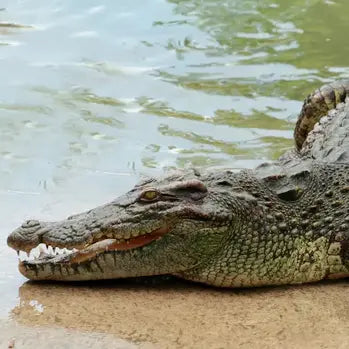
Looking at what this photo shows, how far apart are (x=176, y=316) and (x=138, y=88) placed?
4.67m

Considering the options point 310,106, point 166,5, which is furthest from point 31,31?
point 310,106

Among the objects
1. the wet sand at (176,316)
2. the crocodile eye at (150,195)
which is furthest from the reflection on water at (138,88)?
the crocodile eye at (150,195)

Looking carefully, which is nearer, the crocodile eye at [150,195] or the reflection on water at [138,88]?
the crocodile eye at [150,195]

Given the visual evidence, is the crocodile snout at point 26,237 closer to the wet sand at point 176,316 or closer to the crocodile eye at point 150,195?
the wet sand at point 176,316

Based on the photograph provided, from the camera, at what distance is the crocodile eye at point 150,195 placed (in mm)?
5266

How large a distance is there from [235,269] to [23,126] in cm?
346

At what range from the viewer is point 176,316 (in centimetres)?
494

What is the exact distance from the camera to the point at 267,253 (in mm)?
5395

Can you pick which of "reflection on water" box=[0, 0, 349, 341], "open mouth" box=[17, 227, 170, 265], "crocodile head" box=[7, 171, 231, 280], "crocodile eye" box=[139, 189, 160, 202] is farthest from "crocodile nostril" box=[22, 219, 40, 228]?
"crocodile eye" box=[139, 189, 160, 202]

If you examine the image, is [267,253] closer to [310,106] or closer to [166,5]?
[310,106]

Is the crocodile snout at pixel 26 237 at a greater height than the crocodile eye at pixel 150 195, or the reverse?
the crocodile eye at pixel 150 195

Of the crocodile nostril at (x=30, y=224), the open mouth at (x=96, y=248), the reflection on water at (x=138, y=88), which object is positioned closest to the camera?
the open mouth at (x=96, y=248)

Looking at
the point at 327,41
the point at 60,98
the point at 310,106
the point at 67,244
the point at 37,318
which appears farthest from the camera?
the point at 327,41

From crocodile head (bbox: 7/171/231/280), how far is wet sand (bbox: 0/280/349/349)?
0.43 feet
